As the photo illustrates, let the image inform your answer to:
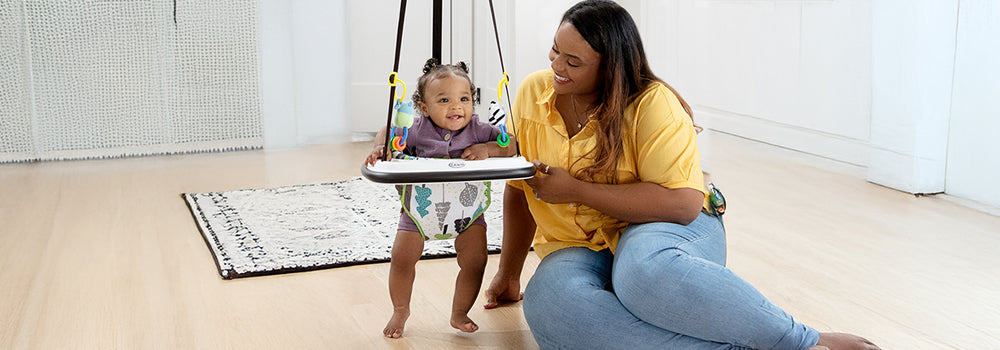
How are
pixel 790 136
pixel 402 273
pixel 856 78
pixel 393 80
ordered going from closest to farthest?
pixel 393 80, pixel 402 273, pixel 856 78, pixel 790 136

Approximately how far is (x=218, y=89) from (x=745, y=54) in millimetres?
2666

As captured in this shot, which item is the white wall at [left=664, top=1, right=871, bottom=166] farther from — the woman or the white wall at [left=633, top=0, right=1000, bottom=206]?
the woman

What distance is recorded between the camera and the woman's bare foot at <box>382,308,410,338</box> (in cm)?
195

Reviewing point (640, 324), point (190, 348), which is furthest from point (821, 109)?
point (190, 348)

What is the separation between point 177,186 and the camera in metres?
3.51

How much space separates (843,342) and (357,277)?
127 cm

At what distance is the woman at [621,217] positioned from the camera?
1551mm

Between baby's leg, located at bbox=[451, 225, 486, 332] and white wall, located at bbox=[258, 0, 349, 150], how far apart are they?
262 centimetres

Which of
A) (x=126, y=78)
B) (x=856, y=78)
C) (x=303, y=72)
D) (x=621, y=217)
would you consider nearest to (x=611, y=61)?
(x=621, y=217)

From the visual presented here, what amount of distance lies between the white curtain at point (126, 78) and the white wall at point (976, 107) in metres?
3.06

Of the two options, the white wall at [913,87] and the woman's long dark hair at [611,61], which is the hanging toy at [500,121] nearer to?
the woman's long dark hair at [611,61]

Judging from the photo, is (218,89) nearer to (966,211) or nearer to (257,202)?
(257,202)

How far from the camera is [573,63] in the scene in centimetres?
176

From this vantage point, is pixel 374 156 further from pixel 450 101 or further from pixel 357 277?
pixel 357 277
